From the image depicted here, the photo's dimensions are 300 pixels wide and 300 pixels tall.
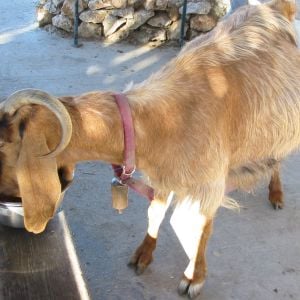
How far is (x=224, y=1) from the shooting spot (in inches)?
248

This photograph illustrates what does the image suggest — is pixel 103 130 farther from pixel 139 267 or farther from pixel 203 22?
pixel 203 22

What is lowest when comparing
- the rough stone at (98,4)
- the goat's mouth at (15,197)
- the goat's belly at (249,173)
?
the rough stone at (98,4)

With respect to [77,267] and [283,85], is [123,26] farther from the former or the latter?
[77,267]

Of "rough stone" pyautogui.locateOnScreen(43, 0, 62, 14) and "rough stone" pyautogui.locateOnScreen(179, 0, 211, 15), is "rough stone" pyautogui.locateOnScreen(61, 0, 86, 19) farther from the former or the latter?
"rough stone" pyautogui.locateOnScreen(179, 0, 211, 15)

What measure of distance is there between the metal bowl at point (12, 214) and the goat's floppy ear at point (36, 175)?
1.17 ft

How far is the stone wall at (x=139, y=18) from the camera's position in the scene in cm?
629

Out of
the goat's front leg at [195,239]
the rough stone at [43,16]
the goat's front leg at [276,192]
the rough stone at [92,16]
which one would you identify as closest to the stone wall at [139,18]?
the rough stone at [92,16]

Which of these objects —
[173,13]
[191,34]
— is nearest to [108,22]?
[173,13]

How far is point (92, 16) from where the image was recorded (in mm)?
6324

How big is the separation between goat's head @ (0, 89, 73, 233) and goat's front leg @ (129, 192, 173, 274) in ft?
3.40

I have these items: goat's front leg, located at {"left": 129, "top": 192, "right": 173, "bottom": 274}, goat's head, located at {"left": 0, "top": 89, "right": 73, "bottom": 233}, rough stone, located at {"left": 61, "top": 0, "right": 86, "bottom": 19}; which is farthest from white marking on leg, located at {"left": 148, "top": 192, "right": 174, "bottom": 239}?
rough stone, located at {"left": 61, "top": 0, "right": 86, "bottom": 19}

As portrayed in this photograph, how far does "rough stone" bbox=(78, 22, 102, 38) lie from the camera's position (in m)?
6.44

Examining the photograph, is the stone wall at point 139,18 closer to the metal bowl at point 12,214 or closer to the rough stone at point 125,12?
the rough stone at point 125,12

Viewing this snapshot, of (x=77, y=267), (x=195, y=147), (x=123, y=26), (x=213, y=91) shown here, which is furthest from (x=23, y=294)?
(x=123, y=26)
